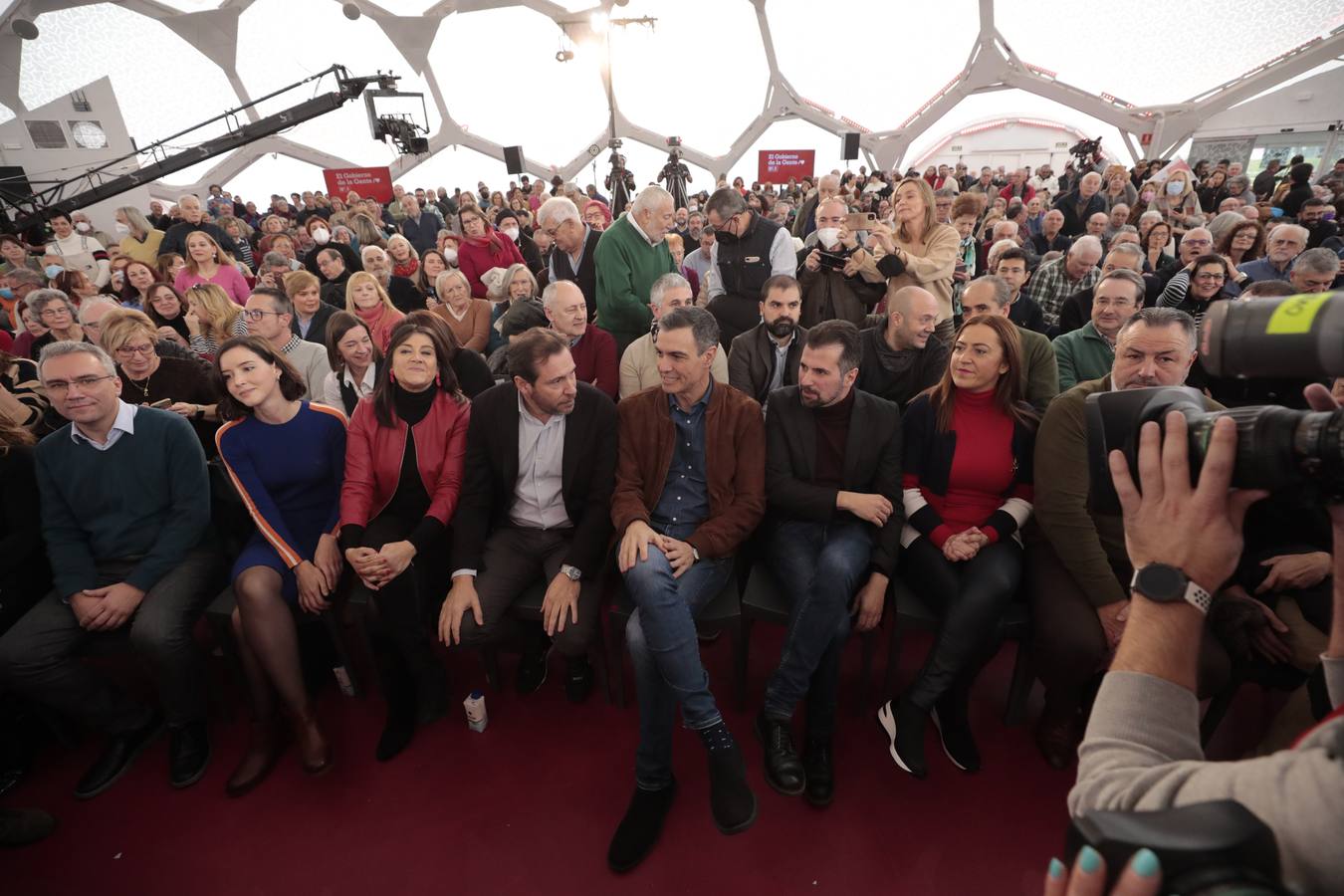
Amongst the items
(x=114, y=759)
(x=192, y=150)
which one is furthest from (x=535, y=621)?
(x=192, y=150)

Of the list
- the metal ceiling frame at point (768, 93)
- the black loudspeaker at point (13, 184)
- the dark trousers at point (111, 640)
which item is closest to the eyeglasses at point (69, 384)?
the dark trousers at point (111, 640)

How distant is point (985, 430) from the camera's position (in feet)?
6.61

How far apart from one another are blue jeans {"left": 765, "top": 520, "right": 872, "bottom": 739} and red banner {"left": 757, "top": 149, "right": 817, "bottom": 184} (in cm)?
1066

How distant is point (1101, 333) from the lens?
108 inches

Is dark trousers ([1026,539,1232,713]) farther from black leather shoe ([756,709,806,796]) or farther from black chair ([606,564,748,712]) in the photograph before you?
black chair ([606,564,748,712])

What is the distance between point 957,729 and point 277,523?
2484 millimetres

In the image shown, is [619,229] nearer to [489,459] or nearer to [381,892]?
[489,459]

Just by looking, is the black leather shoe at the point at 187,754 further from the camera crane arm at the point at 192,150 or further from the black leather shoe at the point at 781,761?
the camera crane arm at the point at 192,150

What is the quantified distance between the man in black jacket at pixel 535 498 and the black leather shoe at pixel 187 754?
0.94 m

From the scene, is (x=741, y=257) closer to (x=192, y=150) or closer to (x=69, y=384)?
(x=69, y=384)

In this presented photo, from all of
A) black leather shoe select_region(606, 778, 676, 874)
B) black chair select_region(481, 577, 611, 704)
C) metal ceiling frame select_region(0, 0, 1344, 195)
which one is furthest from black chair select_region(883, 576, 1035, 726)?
metal ceiling frame select_region(0, 0, 1344, 195)

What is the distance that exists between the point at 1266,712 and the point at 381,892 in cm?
292

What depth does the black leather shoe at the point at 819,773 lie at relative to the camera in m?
1.71

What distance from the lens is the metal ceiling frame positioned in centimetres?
1596
